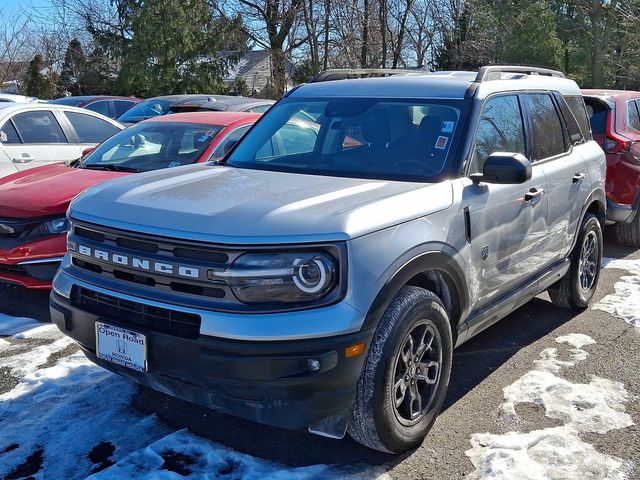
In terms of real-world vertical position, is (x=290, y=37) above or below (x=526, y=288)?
above

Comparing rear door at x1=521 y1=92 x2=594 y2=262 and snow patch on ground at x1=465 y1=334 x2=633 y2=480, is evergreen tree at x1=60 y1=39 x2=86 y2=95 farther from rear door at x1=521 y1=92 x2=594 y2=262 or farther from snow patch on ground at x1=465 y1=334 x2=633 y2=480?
snow patch on ground at x1=465 y1=334 x2=633 y2=480

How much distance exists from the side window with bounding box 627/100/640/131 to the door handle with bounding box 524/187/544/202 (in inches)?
161

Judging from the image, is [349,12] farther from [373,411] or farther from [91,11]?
[373,411]

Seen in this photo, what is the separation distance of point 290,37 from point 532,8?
10497 mm

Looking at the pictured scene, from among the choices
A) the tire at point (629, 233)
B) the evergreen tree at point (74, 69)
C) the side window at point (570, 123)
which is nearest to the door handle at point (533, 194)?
the side window at point (570, 123)

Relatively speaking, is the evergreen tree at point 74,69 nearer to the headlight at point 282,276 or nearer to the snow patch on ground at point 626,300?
the snow patch on ground at point 626,300

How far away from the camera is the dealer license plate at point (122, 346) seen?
10.6 ft

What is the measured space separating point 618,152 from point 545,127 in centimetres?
310

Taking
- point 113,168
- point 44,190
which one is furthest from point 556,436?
point 113,168

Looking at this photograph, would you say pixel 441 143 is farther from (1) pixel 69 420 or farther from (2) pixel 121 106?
(2) pixel 121 106

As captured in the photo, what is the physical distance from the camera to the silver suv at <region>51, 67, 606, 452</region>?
3039 millimetres

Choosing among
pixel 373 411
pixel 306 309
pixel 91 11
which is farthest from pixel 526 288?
pixel 91 11

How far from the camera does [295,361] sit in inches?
116

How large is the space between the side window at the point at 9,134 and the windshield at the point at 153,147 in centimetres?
183
